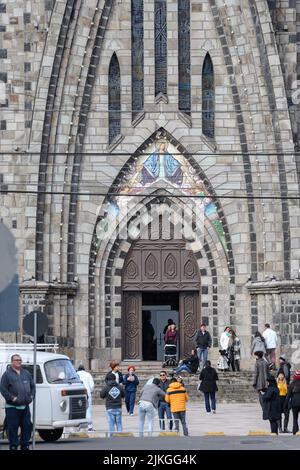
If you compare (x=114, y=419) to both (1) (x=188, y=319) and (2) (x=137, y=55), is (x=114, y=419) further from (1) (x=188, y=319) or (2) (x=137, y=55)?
(2) (x=137, y=55)

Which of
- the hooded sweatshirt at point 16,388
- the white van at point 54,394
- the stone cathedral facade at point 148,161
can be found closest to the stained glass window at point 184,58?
the stone cathedral facade at point 148,161

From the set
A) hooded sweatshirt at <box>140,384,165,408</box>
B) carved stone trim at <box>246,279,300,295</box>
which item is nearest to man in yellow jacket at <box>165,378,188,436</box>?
hooded sweatshirt at <box>140,384,165,408</box>

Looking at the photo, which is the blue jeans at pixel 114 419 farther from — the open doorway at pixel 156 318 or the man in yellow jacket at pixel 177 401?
the open doorway at pixel 156 318

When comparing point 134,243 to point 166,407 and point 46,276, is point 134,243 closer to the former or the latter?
point 46,276

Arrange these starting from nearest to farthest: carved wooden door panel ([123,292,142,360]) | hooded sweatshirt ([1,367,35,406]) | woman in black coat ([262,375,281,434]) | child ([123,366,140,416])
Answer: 1. hooded sweatshirt ([1,367,35,406])
2. woman in black coat ([262,375,281,434])
3. child ([123,366,140,416])
4. carved wooden door panel ([123,292,142,360])

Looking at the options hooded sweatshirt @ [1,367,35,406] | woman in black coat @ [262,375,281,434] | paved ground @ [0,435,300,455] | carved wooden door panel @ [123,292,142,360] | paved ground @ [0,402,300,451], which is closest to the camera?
hooded sweatshirt @ [1,367,35,406]

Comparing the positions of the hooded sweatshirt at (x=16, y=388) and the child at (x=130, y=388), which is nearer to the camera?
the hooded sweatshirt at (x=16, y=388)

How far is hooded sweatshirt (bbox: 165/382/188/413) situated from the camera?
35938 millimetres

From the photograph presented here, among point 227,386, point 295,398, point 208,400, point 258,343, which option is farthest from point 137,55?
point 295,398

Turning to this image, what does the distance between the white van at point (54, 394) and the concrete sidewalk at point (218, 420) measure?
2.42 m

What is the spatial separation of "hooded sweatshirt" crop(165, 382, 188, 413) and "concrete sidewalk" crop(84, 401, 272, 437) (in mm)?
1049

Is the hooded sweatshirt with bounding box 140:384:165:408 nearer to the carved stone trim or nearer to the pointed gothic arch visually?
the carved stone trim

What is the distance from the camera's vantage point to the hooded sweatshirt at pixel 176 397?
1415 inches

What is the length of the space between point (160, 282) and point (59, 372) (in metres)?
17.5
